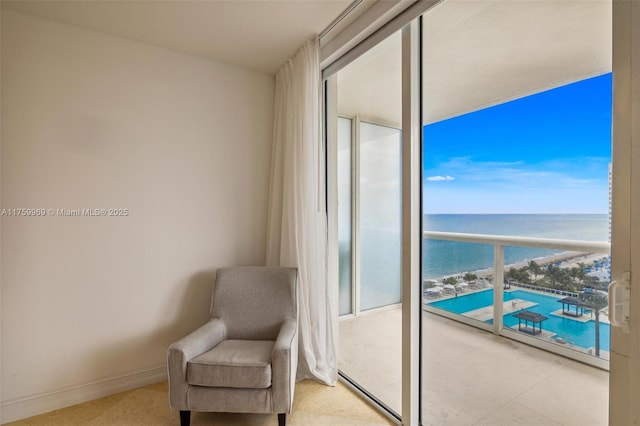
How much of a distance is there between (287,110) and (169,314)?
1.94m

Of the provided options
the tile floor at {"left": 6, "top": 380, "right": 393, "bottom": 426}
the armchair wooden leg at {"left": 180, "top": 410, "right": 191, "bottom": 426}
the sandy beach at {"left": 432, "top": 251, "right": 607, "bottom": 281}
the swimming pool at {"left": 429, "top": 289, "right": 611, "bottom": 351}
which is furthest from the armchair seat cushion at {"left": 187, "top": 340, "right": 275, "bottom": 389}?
the sandy beach at {"left": 432, "top": 251, "right": 607, "bottom": 281}

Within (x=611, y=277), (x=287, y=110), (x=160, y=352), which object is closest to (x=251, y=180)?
(x=287, y=110)

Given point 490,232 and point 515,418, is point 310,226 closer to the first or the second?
point 490,232

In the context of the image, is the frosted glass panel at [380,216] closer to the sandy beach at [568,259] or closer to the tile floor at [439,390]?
the tile floor at [439,390]

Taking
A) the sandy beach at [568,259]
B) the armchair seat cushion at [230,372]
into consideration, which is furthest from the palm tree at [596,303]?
the armchair seat cushion at [230,372]

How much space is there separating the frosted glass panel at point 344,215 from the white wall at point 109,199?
832 mm

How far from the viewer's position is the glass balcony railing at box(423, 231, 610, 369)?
1.09 m

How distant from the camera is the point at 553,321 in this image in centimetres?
122

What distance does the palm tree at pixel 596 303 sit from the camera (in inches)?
42.0

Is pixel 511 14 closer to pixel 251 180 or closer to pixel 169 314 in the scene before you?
pixel 251 180

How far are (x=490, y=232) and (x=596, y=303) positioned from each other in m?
0.47

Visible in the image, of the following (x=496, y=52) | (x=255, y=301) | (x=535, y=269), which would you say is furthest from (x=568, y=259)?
(x=255, y=301)

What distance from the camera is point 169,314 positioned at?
2424mm

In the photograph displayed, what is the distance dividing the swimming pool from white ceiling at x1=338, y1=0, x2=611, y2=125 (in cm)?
87
